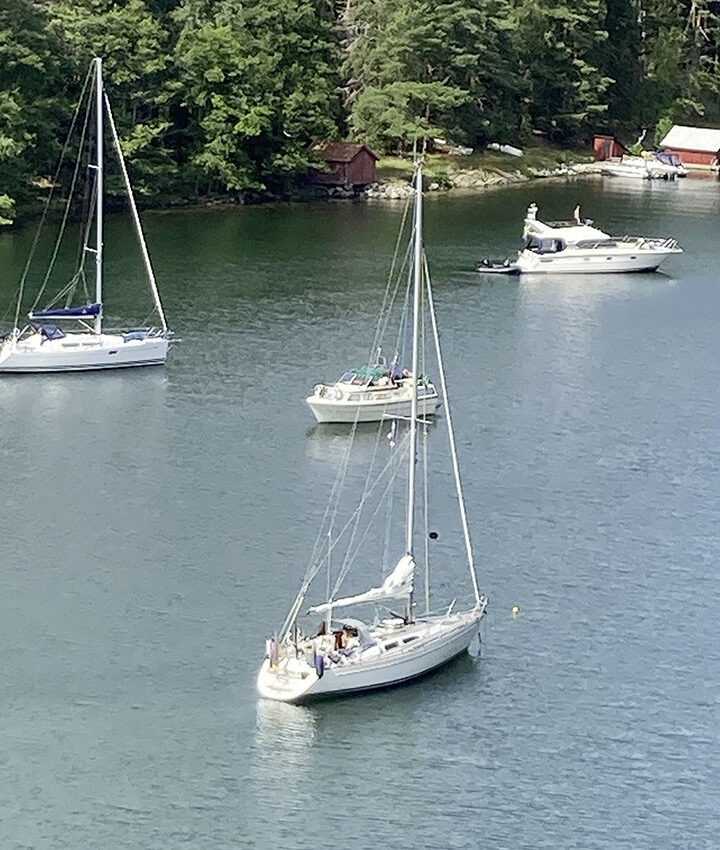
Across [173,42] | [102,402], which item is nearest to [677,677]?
[102,402]

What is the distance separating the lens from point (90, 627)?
1623 inches

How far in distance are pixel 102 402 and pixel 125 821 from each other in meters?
29.3

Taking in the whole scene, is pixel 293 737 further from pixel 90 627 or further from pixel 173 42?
pixel 173 42

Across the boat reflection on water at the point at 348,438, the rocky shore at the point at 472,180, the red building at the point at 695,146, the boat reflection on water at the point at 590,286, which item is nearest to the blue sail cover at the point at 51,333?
the boat reflection on water at the point at 348,438

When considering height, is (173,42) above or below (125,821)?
above

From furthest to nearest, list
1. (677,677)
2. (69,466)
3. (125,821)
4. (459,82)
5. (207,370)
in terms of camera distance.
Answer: (459,82) < (207,370) < (69,466) < (677,677) < (125,821)

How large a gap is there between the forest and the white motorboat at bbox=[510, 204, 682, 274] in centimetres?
2220

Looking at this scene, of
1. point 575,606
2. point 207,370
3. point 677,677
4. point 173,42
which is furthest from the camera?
point 173,42

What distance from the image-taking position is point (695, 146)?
133000mm

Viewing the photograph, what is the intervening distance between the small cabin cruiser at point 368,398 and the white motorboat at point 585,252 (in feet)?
97.4

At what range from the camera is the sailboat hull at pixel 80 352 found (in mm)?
63125

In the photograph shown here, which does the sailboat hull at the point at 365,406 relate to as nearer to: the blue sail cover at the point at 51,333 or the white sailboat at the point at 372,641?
the blue sail cover at the point at 51,333

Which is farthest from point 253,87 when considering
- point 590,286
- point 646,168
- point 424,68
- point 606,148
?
point 606,148

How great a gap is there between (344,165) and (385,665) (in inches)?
2918
